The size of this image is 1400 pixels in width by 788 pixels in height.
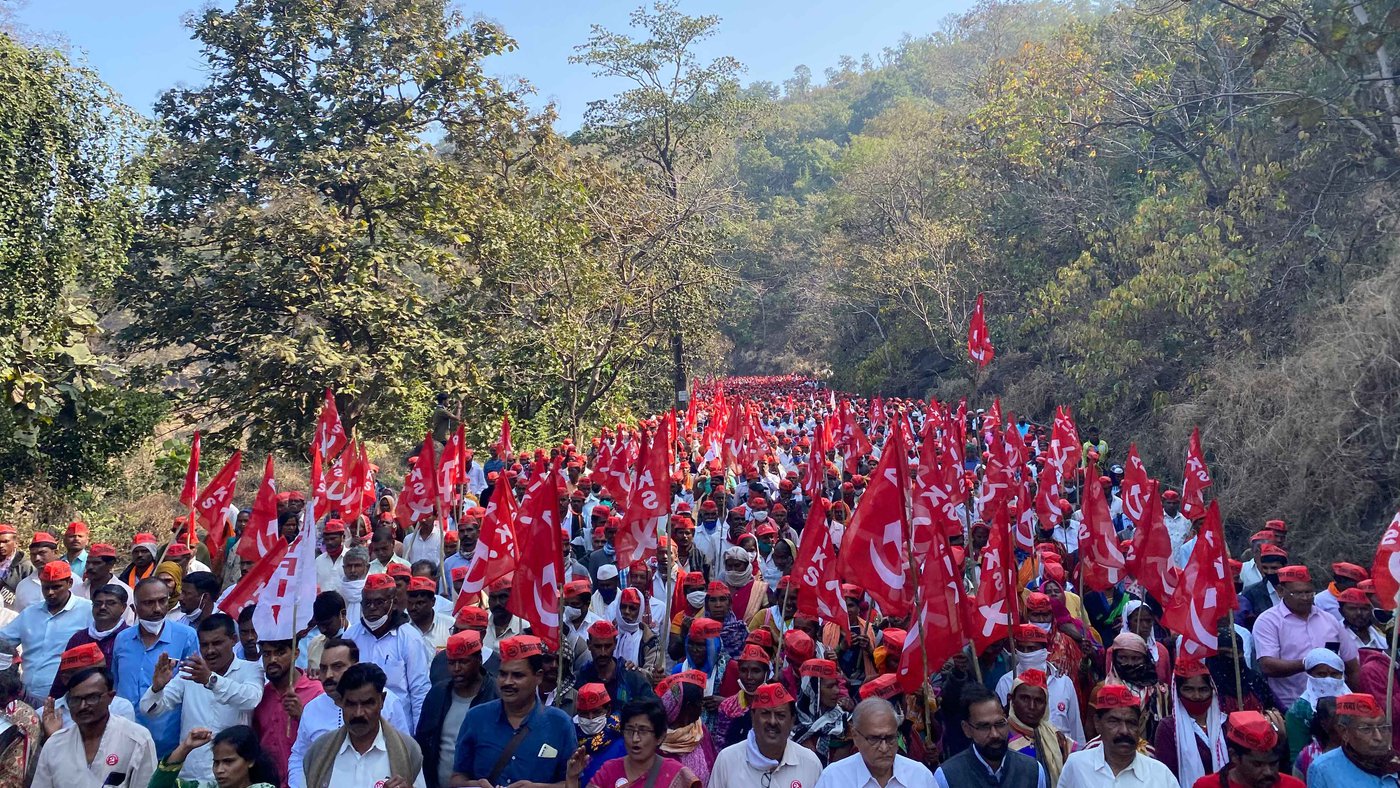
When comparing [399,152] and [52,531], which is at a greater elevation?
[399,152]

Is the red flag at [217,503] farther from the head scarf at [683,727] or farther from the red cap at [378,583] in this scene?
the head scarf at [683,727]

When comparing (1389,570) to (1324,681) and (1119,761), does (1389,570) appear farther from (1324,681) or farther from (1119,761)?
(1119,761)

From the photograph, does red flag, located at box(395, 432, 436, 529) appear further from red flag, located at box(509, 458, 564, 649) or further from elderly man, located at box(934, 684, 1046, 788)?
elderly man, located at box(934, 684, 1046, 788)

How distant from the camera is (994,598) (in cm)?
577

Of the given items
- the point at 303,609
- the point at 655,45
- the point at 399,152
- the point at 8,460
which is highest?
the point at 655,45

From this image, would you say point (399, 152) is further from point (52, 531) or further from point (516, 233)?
point (52, 531)

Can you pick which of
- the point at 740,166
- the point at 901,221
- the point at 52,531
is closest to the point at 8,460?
the point at 52,531

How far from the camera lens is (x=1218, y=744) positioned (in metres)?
4.70

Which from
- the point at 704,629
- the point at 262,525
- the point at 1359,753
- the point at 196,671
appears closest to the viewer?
the point at 1359,753

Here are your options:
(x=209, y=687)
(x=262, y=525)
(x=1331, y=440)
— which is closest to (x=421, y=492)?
(x=262, y=525)

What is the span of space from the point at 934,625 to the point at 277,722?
327 cm

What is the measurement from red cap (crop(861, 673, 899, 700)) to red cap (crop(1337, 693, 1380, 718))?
1.84 metres

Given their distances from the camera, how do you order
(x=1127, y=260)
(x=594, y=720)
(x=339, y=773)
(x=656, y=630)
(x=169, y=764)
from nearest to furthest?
(x=339, y=773)
(x=169, y=764)
(x=594, y=720)
(x=656, y=630)
(x=1127, y=260)

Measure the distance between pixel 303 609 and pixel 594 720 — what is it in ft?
6.28
